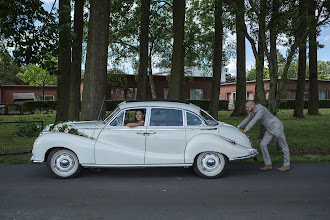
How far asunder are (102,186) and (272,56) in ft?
28.3

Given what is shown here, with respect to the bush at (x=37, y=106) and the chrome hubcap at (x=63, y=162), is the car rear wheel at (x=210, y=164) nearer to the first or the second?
the chrome hubcap at (x=63, y=162)

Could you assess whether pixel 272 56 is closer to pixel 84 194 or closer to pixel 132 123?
pixel 132 123

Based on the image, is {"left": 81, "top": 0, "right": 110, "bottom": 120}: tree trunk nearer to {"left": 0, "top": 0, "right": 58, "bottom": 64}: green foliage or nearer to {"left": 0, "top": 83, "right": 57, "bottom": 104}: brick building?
{"left": 0, "top": 0, "right": 58, "bottom": 64}: green foliage

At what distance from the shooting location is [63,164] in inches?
280

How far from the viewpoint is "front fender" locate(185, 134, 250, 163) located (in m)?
7.00

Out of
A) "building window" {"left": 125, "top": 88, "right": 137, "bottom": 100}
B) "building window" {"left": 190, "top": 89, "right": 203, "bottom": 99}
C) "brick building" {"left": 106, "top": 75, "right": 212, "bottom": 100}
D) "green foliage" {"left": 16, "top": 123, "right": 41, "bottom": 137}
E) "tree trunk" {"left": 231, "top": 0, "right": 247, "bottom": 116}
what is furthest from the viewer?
"building window" {"left": 190, "top": 89, "right": 203, "bottom": 99}

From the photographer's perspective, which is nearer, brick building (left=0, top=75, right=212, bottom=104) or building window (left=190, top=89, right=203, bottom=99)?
brick building (left=0, top=75, right=212, bottom=104)

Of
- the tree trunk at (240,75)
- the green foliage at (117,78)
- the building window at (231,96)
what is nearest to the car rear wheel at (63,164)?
the tree trunk at (240,75)

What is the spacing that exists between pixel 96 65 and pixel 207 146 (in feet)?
15.3

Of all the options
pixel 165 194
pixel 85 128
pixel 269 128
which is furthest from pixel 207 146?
pixel 85 128

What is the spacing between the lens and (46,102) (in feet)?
108

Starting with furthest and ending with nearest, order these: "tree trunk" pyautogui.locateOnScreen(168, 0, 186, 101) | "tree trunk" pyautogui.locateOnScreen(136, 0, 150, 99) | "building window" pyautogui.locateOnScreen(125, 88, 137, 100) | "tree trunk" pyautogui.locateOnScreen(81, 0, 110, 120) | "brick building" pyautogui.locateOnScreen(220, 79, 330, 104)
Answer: "brick building" pyautogui.locateOnScreen(220, 79, 330, 104), "building window" pyautogui.locateOnScreen(125, 88, 137, 100), "tree trunk" pyautogui.locateOnScreen(136, 0, 150, 99), "tree trunk" pyautogui.locateOnScreen(168, 0, 186, 101), "tree trunk" pyautogui.locateOnScreen(81, 0, 110, 120)

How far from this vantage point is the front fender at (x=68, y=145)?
22.9 feet

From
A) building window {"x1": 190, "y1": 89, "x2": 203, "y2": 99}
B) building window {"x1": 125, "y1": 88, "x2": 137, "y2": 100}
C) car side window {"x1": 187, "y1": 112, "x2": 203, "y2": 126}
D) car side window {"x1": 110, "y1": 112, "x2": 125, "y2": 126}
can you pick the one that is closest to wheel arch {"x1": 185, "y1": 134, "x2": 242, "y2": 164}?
car side window {"x1": 187, "y1": 112, "x2": 203, "y2": 126}
